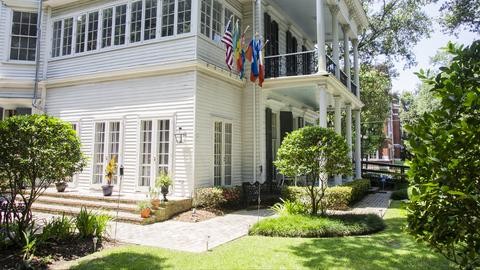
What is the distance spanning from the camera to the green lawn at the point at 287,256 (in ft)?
18.2

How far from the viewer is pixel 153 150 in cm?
1162

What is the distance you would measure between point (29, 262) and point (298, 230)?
16.8ft

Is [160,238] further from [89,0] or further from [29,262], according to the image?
[89,0]

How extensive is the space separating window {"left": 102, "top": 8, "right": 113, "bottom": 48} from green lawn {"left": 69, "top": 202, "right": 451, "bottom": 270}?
9.23m

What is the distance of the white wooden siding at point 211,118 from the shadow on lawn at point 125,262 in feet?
16.0

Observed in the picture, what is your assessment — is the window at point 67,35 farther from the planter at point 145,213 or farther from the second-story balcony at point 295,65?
the planter at point 145,213

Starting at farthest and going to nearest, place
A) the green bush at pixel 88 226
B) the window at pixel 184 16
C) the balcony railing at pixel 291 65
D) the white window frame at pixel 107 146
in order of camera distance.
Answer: the balcony railing at pixel 291 65 < the white window frame at pixel 107 146 < the window at pixel 184 16 < the green bush at pixel 88 226

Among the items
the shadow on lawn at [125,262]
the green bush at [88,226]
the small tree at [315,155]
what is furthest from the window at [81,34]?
the shadow on lawn at [125,262]

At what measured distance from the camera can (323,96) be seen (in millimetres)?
12516

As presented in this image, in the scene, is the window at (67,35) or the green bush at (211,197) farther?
the window at (67,35)

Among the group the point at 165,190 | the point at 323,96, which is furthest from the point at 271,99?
the point at 165,190

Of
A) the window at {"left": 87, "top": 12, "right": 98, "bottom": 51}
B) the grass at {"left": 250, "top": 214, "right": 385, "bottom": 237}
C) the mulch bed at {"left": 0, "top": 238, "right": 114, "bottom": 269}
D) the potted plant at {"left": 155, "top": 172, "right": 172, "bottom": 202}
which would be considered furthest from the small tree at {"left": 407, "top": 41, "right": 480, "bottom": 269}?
the window at {"left": 87, "top": 12, "right": 98, "bottom": 51}

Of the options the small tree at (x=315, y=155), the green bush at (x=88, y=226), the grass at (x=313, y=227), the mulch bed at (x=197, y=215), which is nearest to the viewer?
the green bush at (x=88, y=226)

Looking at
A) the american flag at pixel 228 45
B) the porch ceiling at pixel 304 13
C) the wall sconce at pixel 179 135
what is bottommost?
the wall sconce at pixel 179 135
